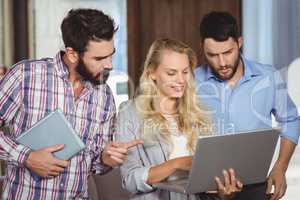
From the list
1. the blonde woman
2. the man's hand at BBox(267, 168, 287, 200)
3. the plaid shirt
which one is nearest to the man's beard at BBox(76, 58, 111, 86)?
the plaid shirt

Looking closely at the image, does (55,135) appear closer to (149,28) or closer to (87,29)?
(87,29)

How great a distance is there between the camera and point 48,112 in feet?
4.62

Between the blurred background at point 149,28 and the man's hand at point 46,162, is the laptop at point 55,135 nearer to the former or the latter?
the man's hand at point 46,162

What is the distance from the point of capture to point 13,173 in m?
1.41

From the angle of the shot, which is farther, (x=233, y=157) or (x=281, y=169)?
(x=281, y=169)

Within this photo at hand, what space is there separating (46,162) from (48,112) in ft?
0.47

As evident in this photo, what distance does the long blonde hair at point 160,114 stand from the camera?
1.39m

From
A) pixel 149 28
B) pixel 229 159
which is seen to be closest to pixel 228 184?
pixel 229 159

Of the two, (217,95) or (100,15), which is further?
(217,95)

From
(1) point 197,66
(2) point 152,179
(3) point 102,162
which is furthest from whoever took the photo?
(1) point 197,66

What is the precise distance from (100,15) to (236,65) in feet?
1.51

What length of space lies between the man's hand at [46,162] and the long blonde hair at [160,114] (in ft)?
0.69

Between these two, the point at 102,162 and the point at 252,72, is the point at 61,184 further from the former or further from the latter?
the point at 252,72

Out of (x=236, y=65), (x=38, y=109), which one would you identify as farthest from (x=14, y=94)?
(x=236, y=65)
